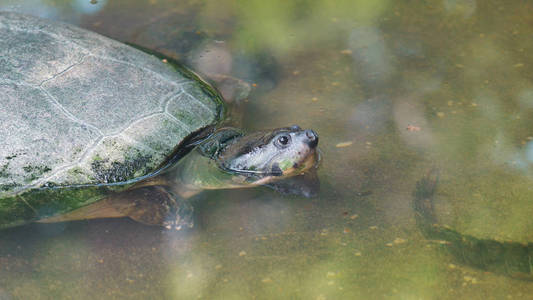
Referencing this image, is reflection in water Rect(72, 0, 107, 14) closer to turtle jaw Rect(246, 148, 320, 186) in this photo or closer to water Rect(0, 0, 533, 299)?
water Rect(0, 0, 533, 299)

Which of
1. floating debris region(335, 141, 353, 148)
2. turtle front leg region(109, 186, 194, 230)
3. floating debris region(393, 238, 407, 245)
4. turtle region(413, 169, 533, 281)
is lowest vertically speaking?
turtle front leg region(109, 186, 194, 230)

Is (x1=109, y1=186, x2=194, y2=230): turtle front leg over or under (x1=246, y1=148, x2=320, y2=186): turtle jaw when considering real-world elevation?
under

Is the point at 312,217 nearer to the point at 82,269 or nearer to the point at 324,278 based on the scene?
the point at 324,278

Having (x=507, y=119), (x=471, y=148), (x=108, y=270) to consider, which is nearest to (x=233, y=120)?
(x=108, y=270)

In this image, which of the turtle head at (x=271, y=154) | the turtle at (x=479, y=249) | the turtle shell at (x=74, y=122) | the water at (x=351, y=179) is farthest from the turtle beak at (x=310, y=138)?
the turtle shell at (x=74, y=122)

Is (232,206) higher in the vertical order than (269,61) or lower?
lower

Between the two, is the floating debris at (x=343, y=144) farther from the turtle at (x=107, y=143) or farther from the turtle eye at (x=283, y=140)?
the turtle eye at (x=283, y=140)

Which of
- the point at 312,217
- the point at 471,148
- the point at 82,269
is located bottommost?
the point at 82,269

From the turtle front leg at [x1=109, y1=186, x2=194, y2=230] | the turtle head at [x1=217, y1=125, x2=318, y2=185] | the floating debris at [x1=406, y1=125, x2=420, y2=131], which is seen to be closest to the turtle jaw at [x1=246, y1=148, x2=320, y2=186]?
the turtle head at [x1=217, y1=125, x2=318, y2=185]
